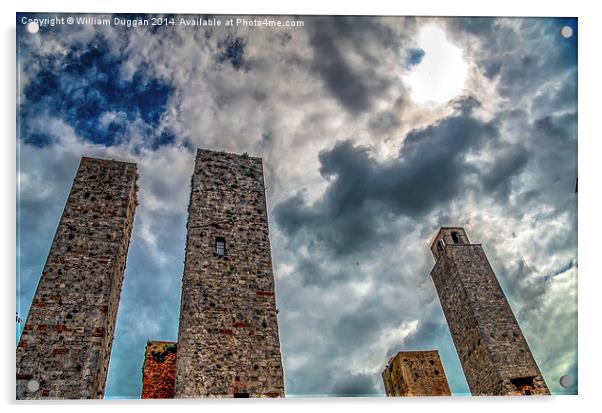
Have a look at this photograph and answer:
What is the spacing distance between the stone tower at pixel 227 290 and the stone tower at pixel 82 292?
135 cm

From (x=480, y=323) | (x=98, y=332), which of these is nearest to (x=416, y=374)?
(x=480, y=323)

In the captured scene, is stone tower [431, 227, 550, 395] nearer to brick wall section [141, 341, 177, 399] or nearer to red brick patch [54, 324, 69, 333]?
brick wall section [141, 341, 177, 399]

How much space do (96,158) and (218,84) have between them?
3.39 meters

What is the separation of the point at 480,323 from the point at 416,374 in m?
3.56

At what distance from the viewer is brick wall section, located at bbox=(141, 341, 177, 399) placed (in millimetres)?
10586

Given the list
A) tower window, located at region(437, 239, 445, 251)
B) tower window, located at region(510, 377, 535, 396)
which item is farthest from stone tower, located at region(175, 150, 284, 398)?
tower window, located at region(437, 239, 445, 251)

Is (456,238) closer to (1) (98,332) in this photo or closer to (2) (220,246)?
(2) (220,246)

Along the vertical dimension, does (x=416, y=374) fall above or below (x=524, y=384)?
above

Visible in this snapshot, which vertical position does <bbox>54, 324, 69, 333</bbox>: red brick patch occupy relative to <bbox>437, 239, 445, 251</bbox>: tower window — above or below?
below

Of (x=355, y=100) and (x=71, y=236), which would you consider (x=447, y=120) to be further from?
(x=71, y=236)

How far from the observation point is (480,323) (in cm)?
1758

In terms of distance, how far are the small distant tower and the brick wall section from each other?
314 inches

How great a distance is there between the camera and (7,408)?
6.83 meters
